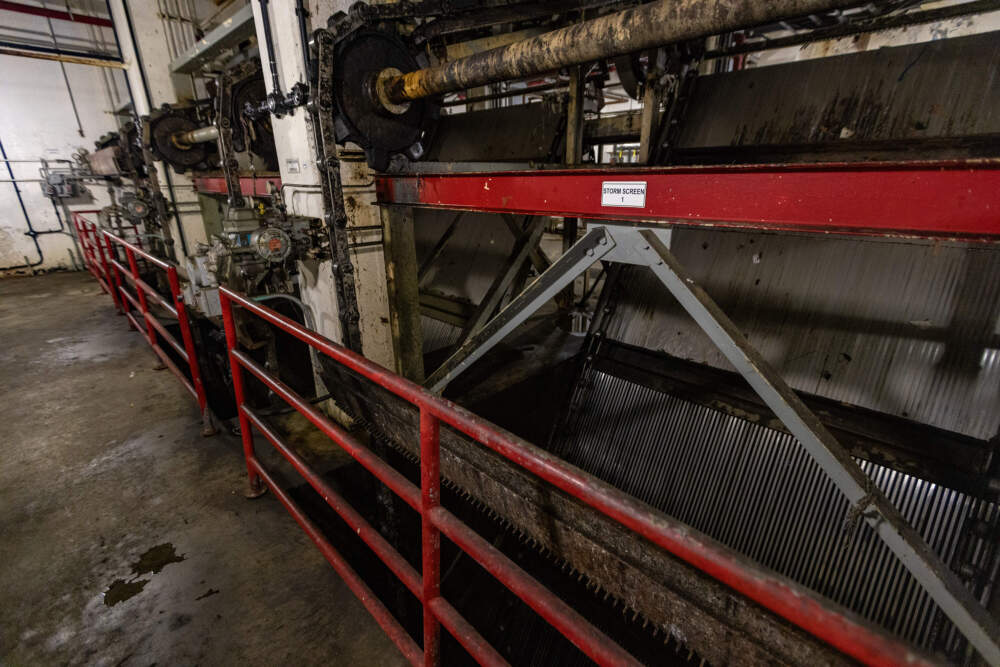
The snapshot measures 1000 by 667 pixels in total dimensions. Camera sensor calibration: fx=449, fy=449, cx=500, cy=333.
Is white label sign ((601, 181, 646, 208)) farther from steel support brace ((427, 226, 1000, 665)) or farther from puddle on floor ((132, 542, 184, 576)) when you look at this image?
puddle on floor ((132, 542, 184, 576))

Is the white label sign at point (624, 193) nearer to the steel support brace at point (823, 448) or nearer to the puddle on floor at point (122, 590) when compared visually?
the steel support brace at point (823, 448)

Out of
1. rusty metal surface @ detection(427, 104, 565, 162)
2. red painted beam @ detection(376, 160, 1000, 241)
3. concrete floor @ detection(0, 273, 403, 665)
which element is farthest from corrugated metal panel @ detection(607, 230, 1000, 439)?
concrete floor @ detection(0, 273, 403, 665)

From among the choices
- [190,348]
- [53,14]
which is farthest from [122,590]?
[53,14]

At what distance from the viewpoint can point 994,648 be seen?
1161mm

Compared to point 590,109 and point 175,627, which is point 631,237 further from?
point 590,109

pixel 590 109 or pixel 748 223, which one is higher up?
pixel 590 109

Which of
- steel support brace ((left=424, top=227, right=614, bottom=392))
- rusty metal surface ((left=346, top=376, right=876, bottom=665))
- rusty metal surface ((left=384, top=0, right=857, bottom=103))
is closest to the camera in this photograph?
rusty metal surface ((left=346, top=376, right=876, bottom=665))

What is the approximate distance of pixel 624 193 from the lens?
4.53ft

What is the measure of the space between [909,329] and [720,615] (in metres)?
1.98

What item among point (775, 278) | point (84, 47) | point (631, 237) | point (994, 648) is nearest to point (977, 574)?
point (994, 648)

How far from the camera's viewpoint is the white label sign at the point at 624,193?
1346mm

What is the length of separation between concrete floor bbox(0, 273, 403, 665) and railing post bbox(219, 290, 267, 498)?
0.25 feet

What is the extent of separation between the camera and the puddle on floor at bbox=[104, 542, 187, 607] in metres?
1.61

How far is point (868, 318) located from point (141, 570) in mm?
3358
